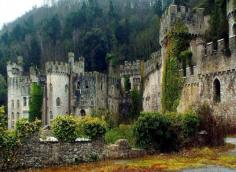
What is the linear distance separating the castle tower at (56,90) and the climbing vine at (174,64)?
30345 mm

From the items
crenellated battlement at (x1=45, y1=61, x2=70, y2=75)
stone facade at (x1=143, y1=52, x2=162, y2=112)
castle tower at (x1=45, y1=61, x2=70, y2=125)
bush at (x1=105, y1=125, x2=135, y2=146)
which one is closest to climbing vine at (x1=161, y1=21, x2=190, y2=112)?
bush at (x1=105, y1=125, x2=135, y2=146)

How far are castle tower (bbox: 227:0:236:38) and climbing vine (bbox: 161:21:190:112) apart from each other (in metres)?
4.12

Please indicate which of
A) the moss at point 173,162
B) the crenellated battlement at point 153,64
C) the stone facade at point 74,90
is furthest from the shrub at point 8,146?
the stone facade at point 74,90

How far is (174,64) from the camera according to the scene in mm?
46438

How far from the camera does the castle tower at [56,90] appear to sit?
74688 millimetres

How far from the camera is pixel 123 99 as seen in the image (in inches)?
3046

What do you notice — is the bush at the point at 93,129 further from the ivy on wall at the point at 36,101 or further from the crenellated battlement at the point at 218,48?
the ivy on wall at the point at 36,101

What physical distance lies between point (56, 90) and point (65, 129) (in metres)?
45.8

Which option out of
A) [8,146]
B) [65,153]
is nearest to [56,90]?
[65,153]

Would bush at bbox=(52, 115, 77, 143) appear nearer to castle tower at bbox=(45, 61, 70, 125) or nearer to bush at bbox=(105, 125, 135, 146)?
bush at bbox=(105, 125, 135, 146)

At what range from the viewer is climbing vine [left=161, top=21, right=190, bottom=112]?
46125 millimetres

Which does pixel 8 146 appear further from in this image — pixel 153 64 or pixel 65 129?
pixel 153 64

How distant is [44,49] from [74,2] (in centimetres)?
7052

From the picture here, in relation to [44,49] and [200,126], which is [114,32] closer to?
[44,49]
